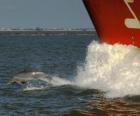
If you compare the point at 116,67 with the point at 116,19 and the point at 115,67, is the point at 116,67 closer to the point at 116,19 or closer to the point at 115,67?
the point at 115,67

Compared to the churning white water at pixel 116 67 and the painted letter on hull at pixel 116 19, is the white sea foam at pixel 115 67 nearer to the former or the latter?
the churning white water at pixel 116 67

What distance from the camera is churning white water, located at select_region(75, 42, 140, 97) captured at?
2212cm

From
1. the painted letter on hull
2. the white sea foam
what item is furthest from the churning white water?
the painted letter on hull

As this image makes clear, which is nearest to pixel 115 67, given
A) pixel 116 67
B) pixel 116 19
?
pixel 116 67

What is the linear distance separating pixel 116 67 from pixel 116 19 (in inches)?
68.4

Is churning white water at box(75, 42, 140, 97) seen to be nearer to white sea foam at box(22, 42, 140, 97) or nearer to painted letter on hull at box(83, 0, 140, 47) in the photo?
white sea foam at box(22, 42, 140, 97)

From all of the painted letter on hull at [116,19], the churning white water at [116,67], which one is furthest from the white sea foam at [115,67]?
the painted letter on hull at [116,19]

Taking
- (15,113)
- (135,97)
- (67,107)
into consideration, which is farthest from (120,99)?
(15,113)

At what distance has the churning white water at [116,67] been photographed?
22.1 m

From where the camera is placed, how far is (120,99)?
21.8 metres

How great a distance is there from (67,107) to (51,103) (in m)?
1.22

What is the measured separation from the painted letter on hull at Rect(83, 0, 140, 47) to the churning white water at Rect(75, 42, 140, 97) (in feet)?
1.03

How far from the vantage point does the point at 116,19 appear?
870 inches

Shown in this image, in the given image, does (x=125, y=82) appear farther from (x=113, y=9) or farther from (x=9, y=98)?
(x=9, y=98)
